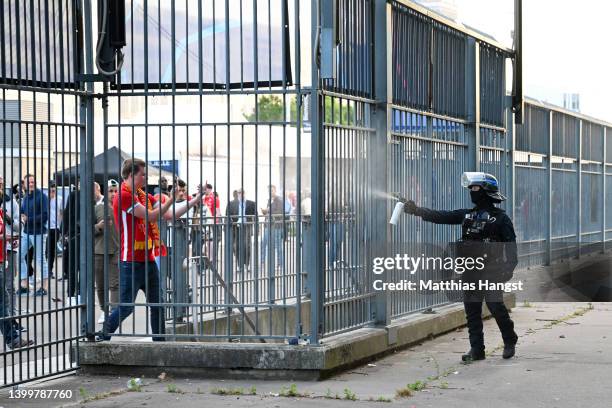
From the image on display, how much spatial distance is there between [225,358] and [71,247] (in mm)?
1650

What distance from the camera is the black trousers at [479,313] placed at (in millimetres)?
10703

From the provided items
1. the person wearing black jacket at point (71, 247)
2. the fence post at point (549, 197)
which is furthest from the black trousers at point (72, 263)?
the fence post at point (549, 197)

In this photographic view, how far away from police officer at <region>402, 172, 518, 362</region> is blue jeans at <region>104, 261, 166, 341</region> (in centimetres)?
239

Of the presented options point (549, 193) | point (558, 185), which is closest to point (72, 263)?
point (549, 193)

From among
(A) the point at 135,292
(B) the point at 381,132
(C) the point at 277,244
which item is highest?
(B) the point at 381,132

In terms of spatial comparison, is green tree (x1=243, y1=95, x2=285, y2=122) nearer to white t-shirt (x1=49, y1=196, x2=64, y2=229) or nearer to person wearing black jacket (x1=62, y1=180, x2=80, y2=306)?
white t-shirt (x1=49, y1=196, x2=64, y2=229)

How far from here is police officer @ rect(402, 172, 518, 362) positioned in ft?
35.1

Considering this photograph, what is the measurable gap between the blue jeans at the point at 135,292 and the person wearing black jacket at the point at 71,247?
373mm

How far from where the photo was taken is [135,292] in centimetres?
1025

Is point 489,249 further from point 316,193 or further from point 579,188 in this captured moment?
point 579,188

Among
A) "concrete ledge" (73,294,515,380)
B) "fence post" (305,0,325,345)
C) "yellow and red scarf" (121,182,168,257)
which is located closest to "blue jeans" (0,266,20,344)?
"concrete ledge" (73,294,515,380)

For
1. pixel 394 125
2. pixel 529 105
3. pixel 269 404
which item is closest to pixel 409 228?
pixel 394 125

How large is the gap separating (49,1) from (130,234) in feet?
6.77

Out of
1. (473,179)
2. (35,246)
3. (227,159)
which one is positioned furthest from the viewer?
(473,179)
